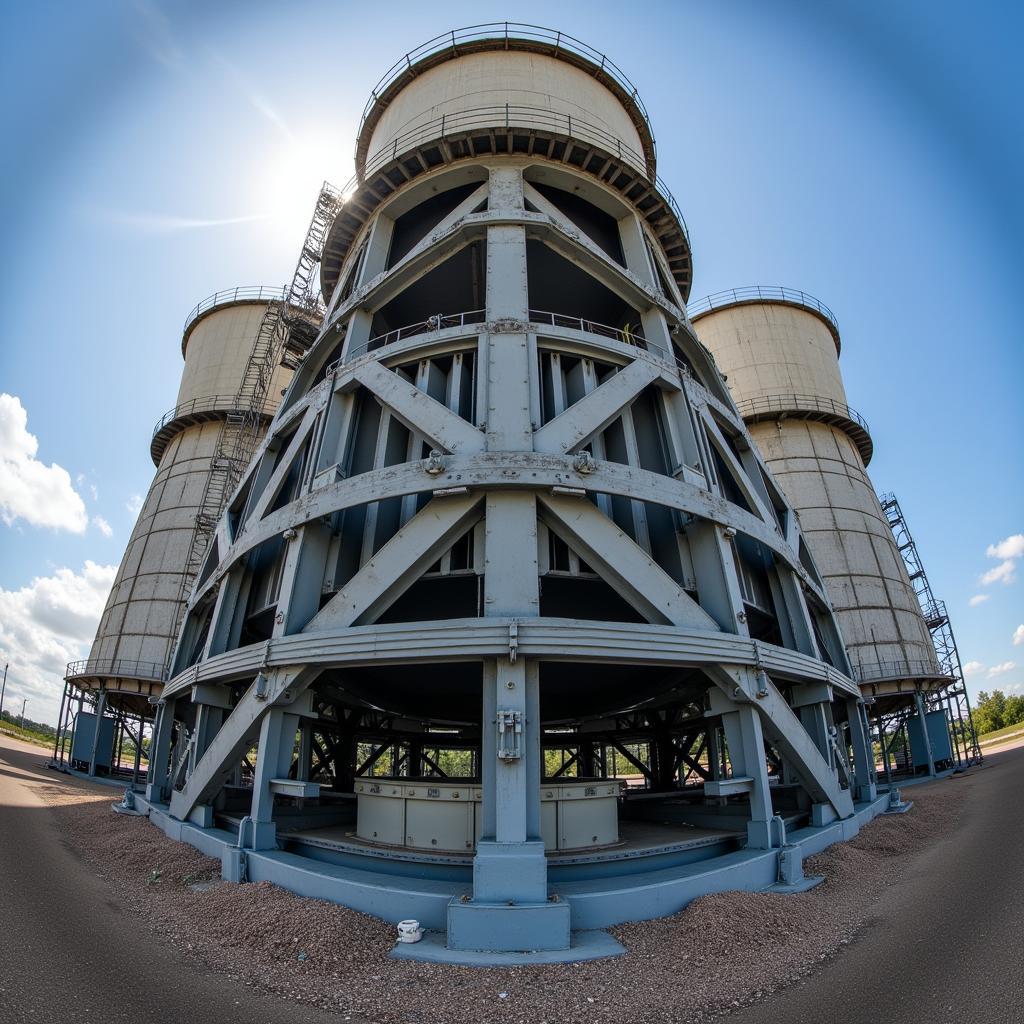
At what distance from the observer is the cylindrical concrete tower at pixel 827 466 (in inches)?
1095

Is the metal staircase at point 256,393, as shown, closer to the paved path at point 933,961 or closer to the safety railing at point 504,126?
the safety railing at point 504,126

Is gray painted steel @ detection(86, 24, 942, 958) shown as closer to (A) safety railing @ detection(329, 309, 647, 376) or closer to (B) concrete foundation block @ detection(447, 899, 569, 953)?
(B) concrete foundation block @ detection(447, 899, 569, 953)

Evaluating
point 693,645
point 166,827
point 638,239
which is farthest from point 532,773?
point 638,239

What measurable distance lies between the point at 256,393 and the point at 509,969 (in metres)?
32.4

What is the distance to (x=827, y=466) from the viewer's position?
31.3 meters

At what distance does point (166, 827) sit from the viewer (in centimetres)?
1259

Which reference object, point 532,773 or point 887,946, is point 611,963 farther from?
point 887,946

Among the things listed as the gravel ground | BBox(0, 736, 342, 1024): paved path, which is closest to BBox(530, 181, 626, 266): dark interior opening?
the gravel ground

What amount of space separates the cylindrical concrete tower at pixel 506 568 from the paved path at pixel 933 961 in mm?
2002

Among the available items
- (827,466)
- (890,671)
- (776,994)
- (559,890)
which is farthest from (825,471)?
(776,994)

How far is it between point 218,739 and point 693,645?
28.5 ft

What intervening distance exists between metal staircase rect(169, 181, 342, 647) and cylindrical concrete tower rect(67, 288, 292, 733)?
77 centimetres

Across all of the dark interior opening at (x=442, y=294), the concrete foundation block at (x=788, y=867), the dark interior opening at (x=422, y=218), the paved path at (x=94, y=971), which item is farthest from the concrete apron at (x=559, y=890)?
the dark interior opening at (x=422, y=218)

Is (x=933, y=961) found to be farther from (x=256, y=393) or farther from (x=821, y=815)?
(x=256, y=393)
